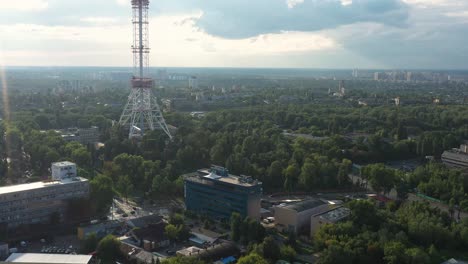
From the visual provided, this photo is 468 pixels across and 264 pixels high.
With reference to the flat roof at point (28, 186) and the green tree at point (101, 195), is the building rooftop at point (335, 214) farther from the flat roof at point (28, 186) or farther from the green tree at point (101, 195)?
the flat roof at point (28, 186)

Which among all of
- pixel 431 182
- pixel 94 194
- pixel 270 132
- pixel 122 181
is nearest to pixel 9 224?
pixel 94 194

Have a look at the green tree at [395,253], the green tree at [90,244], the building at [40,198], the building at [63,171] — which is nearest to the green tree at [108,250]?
the green tree at [90,244]

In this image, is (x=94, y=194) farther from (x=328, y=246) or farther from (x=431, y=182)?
(x=431, y=182)

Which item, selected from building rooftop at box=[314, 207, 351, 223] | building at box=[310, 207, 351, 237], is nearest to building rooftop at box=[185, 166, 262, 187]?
building at box=[310, 207, 351, 237]

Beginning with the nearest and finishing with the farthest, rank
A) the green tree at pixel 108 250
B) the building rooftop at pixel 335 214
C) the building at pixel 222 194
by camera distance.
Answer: the green tree at pixel 108 250 → the building rooftop at pixel 335 214 → the building at pixel 222 194

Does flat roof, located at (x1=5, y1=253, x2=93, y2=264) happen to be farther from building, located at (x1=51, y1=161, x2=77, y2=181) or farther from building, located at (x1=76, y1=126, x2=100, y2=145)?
building, located at (x1=76, y1=126, x2=100, y2=145)
